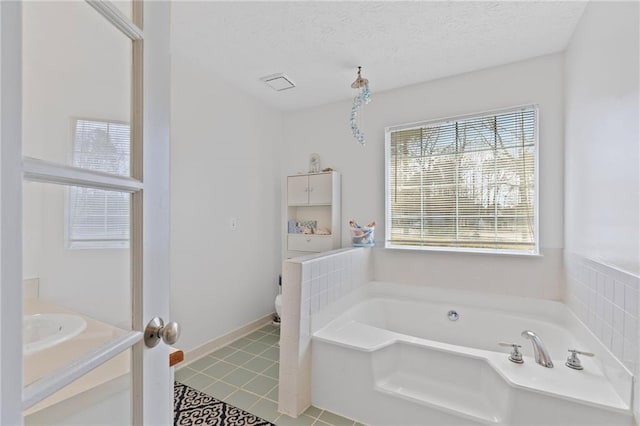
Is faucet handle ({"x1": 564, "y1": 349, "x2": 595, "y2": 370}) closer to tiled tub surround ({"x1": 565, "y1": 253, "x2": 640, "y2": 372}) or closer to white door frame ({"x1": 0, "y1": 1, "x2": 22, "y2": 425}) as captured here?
tiled tub surround ({"x1": 565, "y1": 253, "x2": 640, "y2": 372})

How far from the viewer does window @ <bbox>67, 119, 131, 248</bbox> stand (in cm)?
55

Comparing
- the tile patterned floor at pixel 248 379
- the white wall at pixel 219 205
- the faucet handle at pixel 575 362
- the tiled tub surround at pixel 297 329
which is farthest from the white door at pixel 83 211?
the faucet handle at pixel 575 362

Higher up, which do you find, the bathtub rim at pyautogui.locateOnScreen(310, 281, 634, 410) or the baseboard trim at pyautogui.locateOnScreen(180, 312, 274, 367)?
the bathtub rim at pyautogui.locateOnScreen(310, 281, 634, 410)

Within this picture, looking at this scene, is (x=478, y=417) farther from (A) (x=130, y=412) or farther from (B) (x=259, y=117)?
(B) (x=259, y=117)

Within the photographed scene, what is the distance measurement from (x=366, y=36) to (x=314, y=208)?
72.3 inches

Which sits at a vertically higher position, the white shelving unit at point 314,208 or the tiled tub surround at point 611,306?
the white shelving unit at point 314,208

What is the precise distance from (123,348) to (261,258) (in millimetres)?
2610

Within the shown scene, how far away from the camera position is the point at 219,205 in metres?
2.69

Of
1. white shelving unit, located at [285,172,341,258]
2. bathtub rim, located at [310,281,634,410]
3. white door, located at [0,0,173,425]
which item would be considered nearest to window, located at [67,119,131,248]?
white door, located at [0,0,173,425]

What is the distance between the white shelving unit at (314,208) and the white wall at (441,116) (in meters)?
0.13

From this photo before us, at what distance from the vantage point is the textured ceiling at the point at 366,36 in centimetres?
179

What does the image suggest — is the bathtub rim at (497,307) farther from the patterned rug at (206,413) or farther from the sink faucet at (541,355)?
the patterned rug at (206,413)

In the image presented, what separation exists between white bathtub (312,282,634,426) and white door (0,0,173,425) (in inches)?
49.3

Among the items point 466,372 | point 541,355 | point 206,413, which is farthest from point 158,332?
point 541,355
